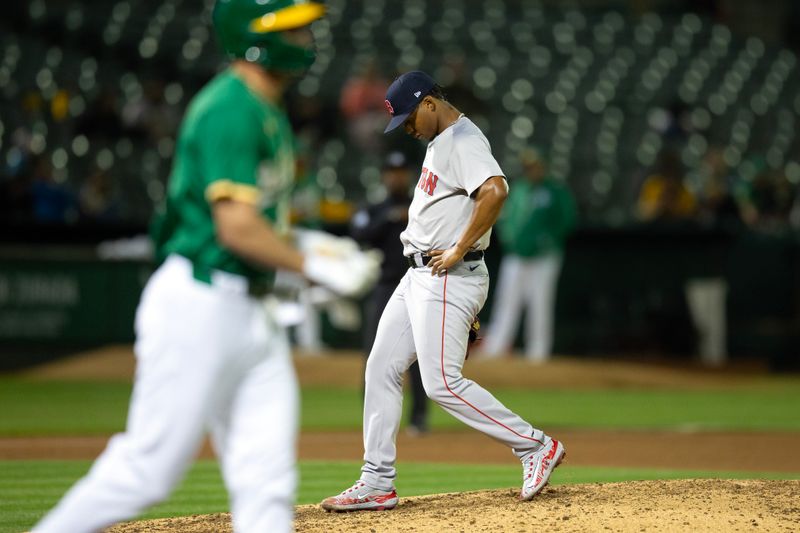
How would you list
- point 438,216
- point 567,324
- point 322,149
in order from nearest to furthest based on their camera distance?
point 438,216, point 567,324, point 322,149

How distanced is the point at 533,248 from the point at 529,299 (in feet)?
2.32

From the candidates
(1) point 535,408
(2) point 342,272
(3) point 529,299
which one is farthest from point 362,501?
(3) point 529,299

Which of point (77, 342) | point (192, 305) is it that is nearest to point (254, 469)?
point (192, 305)

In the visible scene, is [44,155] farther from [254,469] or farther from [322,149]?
[254,469]

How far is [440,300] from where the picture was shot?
5844 millimetres

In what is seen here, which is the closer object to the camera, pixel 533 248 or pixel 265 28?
pixel 265 28

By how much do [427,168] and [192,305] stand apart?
2456mm

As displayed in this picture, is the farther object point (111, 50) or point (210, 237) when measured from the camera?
point (111, 50)

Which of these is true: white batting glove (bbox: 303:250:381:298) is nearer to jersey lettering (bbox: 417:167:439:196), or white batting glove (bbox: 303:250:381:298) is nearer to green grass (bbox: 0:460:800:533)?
jersey lettering (bbox: 417:167:439:196)

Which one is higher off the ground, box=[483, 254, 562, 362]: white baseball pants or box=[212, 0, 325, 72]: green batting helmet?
box=[212, 0, 325, 72]: green batting helmet

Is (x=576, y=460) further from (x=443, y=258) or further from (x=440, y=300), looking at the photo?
(x=443, y=258)

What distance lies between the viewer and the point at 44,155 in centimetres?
1622

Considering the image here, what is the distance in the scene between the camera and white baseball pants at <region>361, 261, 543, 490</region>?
5828 mm

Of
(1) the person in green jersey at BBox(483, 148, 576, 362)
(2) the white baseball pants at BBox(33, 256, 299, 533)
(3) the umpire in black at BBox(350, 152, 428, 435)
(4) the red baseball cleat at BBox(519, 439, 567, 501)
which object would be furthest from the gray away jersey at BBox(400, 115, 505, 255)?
(1) the person in green jersey at BBox(483, 148, 576, 362)
